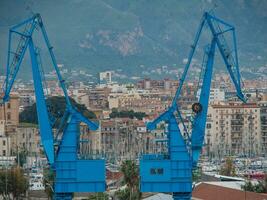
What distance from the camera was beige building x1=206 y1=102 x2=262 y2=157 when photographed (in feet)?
315

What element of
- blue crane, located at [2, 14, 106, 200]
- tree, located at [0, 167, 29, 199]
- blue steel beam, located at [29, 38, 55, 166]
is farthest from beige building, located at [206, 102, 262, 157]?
blue crane, located at [2, 14, 106, 200]

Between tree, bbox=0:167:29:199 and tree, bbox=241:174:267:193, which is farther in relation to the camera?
tree, bbox=0:167:29:199

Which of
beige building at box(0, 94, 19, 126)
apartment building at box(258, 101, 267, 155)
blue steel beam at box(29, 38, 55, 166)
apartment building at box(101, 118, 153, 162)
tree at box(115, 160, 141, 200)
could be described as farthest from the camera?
apartment building at box(258, 101, 267, 155)

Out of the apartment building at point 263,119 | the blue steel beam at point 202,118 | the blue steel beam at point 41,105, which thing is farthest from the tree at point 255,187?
the apartment building at point 263,119

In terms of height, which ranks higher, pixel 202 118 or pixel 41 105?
pixel 41 105

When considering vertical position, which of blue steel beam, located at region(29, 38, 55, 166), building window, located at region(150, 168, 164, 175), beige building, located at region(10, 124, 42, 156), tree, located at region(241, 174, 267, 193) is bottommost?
tree, located at region(241, 174, 267, 193)

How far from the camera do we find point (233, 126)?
323ft

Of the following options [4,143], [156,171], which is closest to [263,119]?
[4,143]

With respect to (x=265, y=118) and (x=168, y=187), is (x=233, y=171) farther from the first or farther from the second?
(x=265, y=118)

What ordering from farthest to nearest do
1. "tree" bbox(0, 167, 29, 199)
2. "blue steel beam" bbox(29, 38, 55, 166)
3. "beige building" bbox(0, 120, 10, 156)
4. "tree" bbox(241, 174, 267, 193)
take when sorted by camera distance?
"beige building" bbox(0, 120, 10, 156), "tree" bbox(0, 167, 29, 199), "tree" bbox(241, 174, 267, 193), "blue steel beam" bbox(29, 38, 55, 166)

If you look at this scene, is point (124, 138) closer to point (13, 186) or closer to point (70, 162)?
point (13, 186)

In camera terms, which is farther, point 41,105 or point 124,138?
point 124,138

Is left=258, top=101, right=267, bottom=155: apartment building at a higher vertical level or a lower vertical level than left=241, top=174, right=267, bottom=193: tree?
higher

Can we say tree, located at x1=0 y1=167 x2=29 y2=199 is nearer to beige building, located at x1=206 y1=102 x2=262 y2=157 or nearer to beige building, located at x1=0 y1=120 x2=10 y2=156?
beige building, located at x1=0 y1=120 x2=10 y2=156
